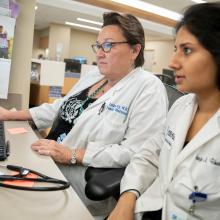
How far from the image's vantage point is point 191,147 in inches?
35.4

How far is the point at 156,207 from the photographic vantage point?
37.6 inches

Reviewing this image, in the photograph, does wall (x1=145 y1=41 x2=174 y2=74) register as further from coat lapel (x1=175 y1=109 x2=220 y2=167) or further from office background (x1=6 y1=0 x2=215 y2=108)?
coat lapel (x1=175 y1=109 x2=220 y2=167)

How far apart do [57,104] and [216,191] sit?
3.87 ft

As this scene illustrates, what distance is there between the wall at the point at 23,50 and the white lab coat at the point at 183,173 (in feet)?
5.10

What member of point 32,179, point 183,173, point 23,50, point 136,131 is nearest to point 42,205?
point 32,179

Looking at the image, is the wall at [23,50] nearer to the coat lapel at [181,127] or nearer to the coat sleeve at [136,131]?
the coat sleeve at [136,131]

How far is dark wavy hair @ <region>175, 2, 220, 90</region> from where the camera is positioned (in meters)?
0.89

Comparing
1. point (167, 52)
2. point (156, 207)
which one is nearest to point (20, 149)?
point (156, 207)

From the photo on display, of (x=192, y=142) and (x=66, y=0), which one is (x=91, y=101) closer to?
(x=192, y=142)

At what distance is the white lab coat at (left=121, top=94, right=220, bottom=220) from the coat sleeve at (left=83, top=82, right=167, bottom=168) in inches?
5.9

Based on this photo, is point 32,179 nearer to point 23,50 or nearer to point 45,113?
point 45,113

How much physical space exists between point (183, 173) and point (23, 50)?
6.04 feet

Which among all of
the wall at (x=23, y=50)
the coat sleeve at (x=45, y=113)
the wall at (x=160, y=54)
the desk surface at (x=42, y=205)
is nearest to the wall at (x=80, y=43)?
the wall at (x=160, y=54)

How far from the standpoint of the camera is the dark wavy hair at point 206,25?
0.89 m
